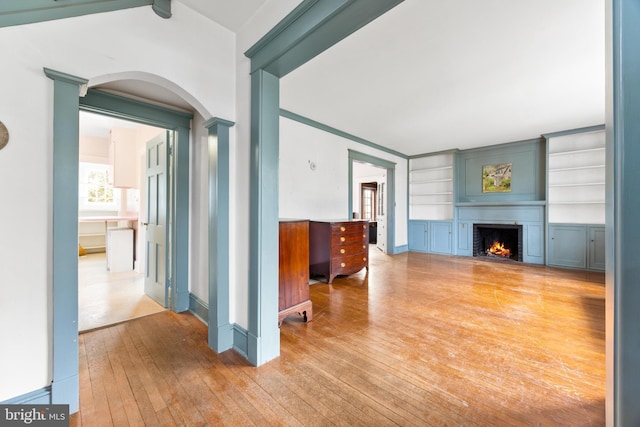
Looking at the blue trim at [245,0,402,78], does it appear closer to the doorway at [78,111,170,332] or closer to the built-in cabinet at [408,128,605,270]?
the doorway at [78,111,170,332]

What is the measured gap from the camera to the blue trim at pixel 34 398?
4.21 ft

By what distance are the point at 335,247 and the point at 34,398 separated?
3.17 meters

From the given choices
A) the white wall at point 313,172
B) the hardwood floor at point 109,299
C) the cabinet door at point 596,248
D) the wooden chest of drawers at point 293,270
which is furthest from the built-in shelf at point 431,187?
the hardwood floor at point 109,299

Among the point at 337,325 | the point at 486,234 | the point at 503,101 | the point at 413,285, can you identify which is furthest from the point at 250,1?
the point at 486,234

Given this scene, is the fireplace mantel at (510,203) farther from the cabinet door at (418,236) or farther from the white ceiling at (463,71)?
the white ceiling at (463,71)

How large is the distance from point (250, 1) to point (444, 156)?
5.93 metres

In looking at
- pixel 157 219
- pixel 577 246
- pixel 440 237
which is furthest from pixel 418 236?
pixel 157 219

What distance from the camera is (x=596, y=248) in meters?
4.60

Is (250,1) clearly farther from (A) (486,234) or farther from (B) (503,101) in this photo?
(A) (486,234)

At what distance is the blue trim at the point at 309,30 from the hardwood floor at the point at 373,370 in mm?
2214

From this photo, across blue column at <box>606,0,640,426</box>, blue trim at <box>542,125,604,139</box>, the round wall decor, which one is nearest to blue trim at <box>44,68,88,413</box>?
the round wall decor

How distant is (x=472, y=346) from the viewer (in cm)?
212

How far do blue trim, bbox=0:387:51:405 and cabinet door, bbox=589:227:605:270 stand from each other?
23.7 ft

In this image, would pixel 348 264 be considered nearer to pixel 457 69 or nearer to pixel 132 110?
pixel 457 69
